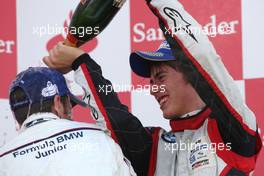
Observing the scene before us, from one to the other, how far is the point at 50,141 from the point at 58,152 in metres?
0.03

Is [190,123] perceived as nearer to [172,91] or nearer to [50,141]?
[172,91]

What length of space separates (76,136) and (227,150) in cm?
Result: 34

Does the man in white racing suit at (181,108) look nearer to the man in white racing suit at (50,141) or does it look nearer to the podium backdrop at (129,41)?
the man in white racing suit at (50,141)

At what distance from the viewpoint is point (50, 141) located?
1311 mm

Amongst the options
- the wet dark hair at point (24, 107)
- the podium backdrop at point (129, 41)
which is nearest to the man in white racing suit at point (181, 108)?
the wet dark hair at point (24, 107)

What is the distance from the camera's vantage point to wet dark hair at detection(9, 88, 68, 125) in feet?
4.52

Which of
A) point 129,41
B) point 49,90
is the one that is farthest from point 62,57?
point 129,41

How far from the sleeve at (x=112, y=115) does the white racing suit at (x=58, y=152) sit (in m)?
0.13

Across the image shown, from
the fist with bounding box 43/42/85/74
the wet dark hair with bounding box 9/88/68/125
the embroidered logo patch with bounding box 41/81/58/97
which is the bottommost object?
the wet dark hair with bounding box 9/88/68/125

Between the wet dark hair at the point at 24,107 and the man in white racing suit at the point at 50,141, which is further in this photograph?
the wet dark hair at the point at 24,107

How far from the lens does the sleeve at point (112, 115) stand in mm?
1471

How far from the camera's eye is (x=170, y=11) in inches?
52.4

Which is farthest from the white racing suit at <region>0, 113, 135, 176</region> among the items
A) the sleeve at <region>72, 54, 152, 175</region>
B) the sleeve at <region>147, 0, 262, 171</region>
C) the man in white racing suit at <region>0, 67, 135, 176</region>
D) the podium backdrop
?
the podium backdrop

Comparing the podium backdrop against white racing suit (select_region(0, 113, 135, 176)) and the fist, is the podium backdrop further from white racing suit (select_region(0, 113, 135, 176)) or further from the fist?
white racing suit (select_region(0, 113, 135, 176))
